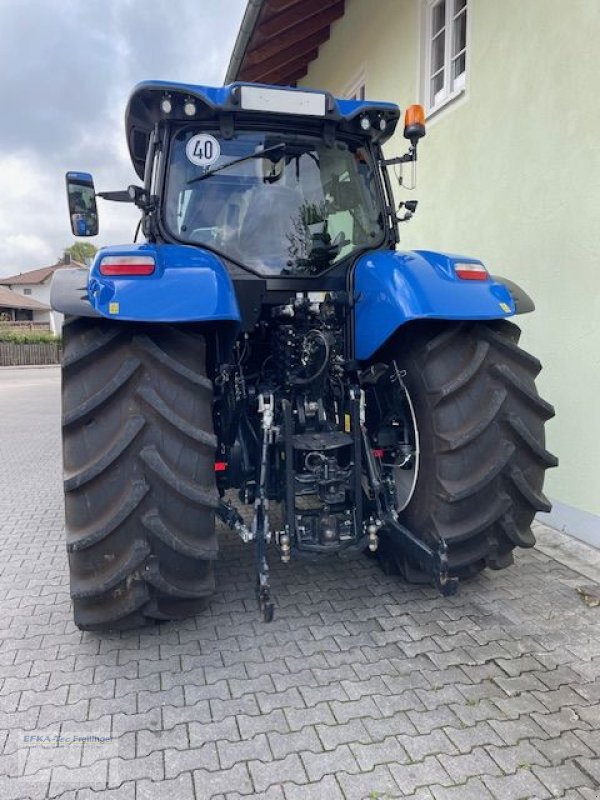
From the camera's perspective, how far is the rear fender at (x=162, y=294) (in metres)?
2.34

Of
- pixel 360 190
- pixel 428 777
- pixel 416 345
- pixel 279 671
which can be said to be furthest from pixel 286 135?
pixel 428 777

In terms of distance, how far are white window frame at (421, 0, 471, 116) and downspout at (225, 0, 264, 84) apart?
202cm

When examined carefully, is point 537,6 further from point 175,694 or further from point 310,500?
point 175,694

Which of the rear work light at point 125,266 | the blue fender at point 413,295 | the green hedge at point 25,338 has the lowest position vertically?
the green hedge at point 25,338

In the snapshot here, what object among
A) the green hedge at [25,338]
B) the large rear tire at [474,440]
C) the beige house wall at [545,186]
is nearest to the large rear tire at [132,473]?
the large rear tire at [474,440]

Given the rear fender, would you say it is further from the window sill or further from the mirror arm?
the window sill

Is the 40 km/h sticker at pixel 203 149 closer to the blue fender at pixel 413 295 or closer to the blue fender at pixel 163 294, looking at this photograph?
the blue fender at pixel 163 294

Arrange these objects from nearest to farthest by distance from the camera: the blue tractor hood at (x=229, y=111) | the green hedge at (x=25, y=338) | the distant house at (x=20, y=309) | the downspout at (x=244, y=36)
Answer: the blue tractor hood at (x=229, y=111) → the downspout at (x=244, y=36) → the green hedge at (x=25, y=338) → the distant house at (x=20, y=309)

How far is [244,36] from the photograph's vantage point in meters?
7.33

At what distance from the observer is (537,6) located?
4.02m

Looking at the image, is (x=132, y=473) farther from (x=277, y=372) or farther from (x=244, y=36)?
(x=244, y=36)

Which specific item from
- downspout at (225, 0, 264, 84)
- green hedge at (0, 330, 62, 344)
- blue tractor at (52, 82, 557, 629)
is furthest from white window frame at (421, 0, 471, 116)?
green hedge at (0, 330, 62, 344)

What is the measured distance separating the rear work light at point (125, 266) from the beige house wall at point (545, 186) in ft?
8.76

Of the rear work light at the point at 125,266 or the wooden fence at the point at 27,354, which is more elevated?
the rear work light at the point at 125,266
